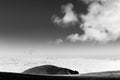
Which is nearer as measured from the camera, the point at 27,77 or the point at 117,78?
the point at 27,77

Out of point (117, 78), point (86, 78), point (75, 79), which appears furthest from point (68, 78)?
point (117, 78)

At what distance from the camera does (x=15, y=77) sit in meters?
1.59

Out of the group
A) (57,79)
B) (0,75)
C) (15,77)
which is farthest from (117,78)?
(0,75)

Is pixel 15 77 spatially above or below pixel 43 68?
below

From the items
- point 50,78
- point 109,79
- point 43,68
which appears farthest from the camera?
point 43,68

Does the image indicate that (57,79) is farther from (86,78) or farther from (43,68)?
(43,68)

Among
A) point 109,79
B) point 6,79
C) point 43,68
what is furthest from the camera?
point 43,68

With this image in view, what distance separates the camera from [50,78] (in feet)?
5.54

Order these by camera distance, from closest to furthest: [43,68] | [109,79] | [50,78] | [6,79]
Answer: [6,79], [50,78], [109,79], [43,68]

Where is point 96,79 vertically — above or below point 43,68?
below

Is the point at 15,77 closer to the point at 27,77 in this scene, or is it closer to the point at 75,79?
the point at 27,77

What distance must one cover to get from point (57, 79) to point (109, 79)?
48 centimetres

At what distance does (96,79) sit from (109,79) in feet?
0.40

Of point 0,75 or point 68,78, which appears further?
point 68,78
